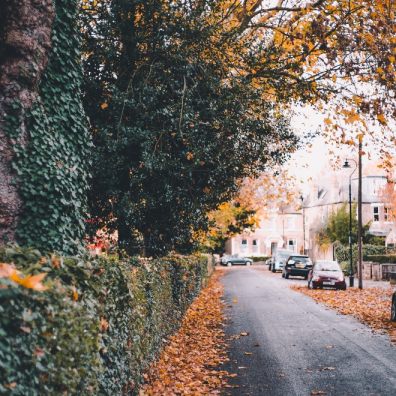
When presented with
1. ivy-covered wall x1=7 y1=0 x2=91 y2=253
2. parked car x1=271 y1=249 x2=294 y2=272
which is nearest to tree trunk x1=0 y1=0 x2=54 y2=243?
ivy-covered wall x1=7 y1=0 x2=91 y2=253

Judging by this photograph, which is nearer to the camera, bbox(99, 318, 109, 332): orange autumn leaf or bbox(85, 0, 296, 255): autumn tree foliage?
bbox(99, 318, 109, 332): orange autumn leaf

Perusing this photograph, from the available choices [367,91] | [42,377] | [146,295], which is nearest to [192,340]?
[146,295]

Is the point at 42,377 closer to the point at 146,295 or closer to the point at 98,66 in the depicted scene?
the point at 146,295

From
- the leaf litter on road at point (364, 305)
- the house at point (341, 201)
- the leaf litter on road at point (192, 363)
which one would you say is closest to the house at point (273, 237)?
the house at point (341, 201)

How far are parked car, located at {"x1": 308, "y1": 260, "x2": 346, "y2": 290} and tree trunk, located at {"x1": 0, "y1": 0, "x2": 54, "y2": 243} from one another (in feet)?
71.1

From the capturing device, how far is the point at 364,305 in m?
19.7

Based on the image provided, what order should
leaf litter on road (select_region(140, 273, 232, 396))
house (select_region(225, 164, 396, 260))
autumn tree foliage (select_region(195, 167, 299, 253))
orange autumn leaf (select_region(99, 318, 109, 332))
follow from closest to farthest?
orange autumn leaf (select_region(99, 318, 109, 332)) → leaf litter on road (select_region(140, 273, 232, 396)) → autumn tree foliage (select_region(195, 167, 299, 253)) → house (select_region(225, 164, 396, 260))

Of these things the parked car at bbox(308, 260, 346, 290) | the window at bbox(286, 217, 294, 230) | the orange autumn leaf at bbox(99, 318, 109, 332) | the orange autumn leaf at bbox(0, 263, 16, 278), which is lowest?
the parked car at bbox(308, 260, 346, 290)

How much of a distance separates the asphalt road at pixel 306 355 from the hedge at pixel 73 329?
1.99 m

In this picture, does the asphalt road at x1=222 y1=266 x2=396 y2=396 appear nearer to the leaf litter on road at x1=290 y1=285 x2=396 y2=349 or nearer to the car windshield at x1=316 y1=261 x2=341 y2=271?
the leaf litter on road at x1=290 y1=285 x2=396 y2=349

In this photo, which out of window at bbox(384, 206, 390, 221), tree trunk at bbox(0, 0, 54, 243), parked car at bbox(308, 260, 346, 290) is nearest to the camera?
tree trunk at bbox(0, 0, 54, 243)

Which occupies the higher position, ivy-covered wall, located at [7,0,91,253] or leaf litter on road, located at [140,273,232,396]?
ivy-covered wall, located at [7,0,91,253]

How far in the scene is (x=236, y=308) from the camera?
18703 millimetres

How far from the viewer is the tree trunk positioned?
827cm
